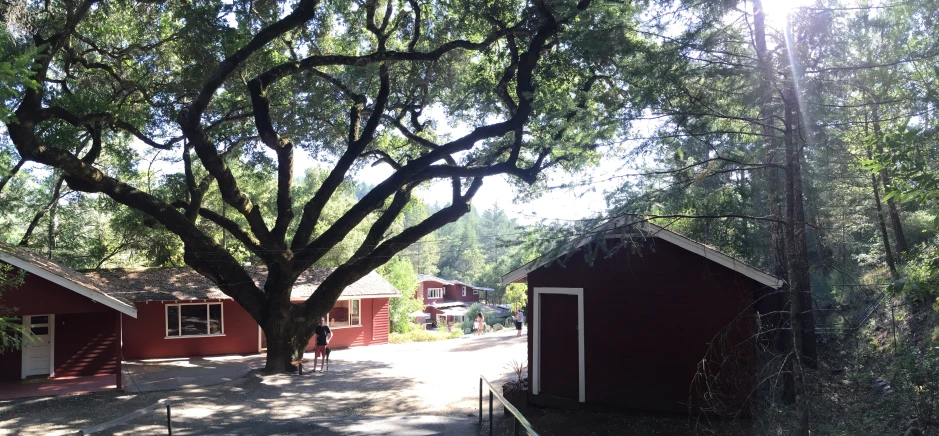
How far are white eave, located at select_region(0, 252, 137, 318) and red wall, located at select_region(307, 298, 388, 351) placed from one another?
10990mm

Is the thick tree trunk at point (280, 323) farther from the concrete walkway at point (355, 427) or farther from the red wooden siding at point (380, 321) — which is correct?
the red wooden siding at point (380, 321)

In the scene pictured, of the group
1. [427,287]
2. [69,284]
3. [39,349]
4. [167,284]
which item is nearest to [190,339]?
[167,284]

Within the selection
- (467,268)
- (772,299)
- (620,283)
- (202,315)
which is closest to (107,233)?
(202,315)

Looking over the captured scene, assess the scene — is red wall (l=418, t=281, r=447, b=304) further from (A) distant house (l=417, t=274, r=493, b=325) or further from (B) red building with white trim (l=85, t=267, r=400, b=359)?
(B) red building with white trim (l=85, t=267, r=400, b=359)

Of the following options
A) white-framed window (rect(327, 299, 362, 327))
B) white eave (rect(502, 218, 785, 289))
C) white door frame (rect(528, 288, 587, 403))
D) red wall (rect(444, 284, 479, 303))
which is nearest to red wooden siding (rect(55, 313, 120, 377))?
white-framed window (rect(327, 299, 362, 327))

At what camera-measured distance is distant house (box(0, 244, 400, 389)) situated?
541 inches

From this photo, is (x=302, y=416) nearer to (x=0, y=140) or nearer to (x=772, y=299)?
(x=772, y=299)

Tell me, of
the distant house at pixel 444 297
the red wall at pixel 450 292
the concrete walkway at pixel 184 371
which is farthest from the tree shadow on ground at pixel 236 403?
the red wall at pixel 450 292

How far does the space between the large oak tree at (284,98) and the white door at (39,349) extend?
3818 millimetres

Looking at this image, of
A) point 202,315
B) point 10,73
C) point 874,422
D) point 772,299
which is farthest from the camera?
point 202,315

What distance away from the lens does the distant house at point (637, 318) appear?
9820 mm

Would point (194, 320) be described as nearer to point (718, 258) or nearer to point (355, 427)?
point (355, 427)

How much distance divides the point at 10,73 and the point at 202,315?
1869 cm

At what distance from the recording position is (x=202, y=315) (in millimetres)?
21953
